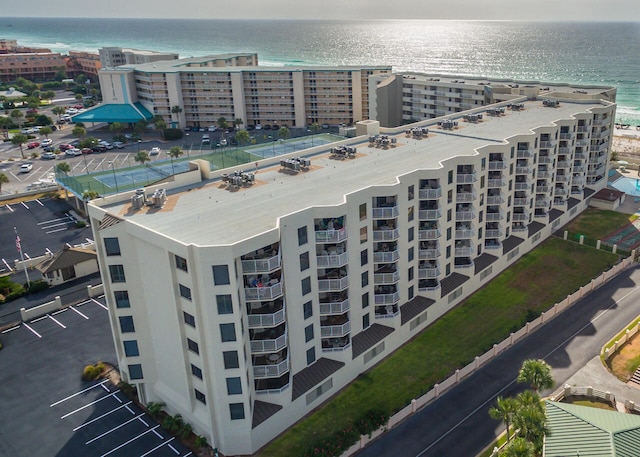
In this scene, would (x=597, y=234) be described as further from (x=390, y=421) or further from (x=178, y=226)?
(x=178, y=226)

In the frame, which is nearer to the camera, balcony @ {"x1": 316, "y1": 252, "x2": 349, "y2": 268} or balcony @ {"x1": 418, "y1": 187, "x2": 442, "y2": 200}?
balcony @ {"x1": 316, "y1": 252, "x2": 349, "y2": 268}

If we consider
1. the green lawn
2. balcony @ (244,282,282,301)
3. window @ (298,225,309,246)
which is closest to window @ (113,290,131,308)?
balcony @ (244,282,282,301)

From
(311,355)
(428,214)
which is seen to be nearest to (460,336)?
(428,214)

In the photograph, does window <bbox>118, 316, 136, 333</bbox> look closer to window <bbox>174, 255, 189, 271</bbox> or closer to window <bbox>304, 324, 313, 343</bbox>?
window <bbox>174, 255, 189, 271</bbox>

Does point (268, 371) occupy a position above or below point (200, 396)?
above

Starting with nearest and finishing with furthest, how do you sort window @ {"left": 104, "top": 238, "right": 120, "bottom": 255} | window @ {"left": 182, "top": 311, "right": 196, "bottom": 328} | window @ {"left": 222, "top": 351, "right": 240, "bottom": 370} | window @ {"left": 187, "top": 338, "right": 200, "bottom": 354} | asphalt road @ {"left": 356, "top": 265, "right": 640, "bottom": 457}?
window @ {"left": 222, "top": 351, "right": 240, "bottom": 370}
window @ {"left": 182, "top": 311, "right": 196, "bottom": 328}
window @ {"left": 187, "top": 338, "right": 200, "bottom": 354}
window @ {"left": 104, "top": 238, "right": 120, "bottom": 255}
asphalt road @ {"left": 356, "top": 265, "right": 640, "bottom": 457}

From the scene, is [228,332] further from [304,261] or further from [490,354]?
[490,354]

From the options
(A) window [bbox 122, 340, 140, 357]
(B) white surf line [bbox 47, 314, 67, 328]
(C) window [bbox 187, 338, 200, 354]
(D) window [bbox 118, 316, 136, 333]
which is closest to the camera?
(C) window [bbox 187, 338, 200, 354]
